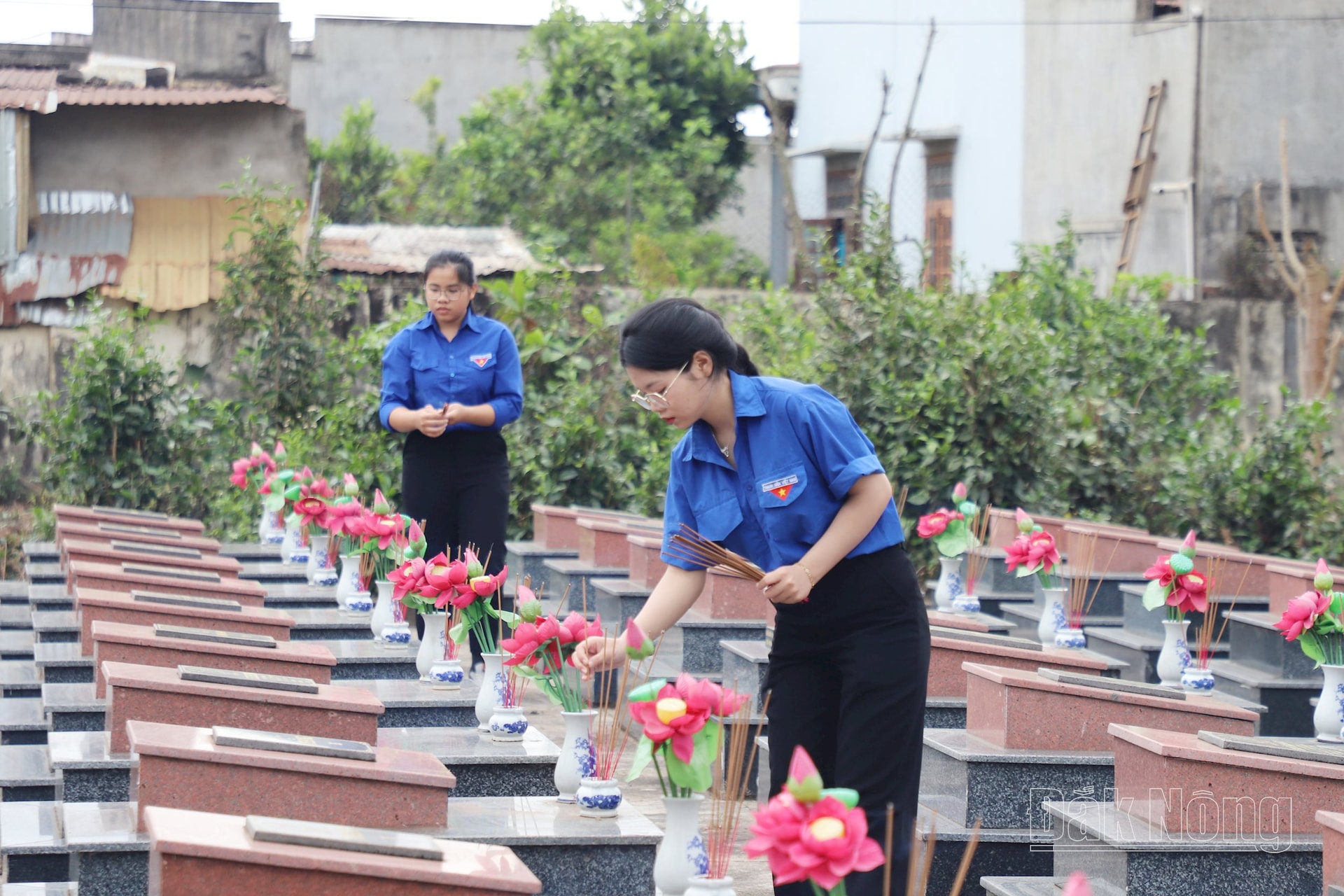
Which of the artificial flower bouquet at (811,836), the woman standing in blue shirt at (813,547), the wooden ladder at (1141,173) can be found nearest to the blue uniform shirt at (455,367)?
the woman standing in blue shirt at (813,547)

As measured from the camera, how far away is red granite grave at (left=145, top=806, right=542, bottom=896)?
2402mm

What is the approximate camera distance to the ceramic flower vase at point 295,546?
280 inches

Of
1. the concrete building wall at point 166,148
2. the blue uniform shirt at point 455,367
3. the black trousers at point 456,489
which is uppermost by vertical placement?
the concrete building wall at point 166,148

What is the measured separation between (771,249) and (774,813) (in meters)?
17.3

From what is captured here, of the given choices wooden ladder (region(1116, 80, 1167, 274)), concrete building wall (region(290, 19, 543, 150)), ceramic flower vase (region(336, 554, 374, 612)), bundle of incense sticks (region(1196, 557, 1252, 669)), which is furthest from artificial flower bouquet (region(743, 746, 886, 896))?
concrete building wall (region(290, 19, 543, 150))

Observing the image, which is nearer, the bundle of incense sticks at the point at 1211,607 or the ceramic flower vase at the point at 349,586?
the bundle of incense sticks at the point at 1211,607

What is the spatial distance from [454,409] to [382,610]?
768 mm

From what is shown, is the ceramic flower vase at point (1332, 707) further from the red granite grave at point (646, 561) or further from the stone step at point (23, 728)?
the stone step at point (23, 728)

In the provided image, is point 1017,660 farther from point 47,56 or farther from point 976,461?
point 47,56

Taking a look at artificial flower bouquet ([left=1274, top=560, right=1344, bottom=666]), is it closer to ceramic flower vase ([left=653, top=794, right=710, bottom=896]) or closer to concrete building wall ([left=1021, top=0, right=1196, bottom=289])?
ceramic flower vase ([left=653, top=794, right=710, bottom=896])

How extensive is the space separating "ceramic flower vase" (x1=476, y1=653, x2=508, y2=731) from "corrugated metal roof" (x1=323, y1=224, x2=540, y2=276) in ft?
28.8

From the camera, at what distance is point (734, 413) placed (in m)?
2.92

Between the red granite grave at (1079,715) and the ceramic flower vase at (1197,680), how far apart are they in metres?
0.93

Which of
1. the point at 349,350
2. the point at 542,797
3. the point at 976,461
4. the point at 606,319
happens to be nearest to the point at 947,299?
the point at 976,461
